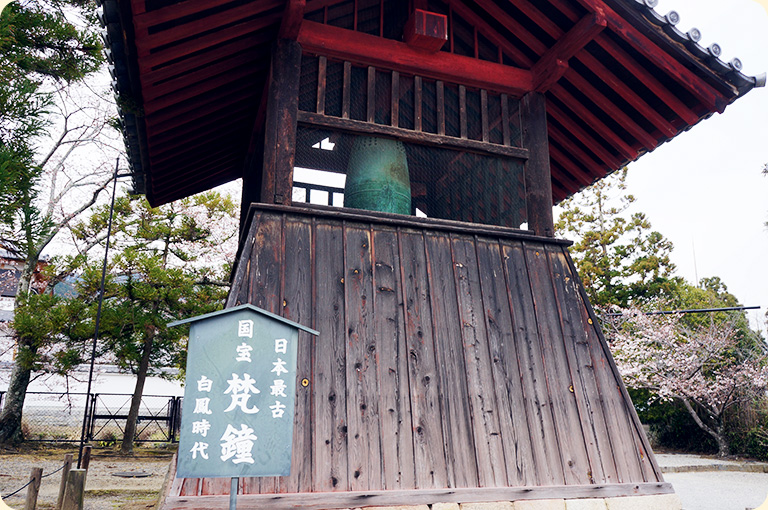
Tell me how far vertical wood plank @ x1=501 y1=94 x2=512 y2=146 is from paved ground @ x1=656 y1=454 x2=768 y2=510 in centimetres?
753

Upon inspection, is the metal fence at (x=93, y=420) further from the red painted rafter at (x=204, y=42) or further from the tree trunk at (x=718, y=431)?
the tree trunk at (x=718, y=431)

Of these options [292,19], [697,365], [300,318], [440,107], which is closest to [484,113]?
[440,107]

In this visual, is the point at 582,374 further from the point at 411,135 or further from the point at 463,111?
the point at 463,111

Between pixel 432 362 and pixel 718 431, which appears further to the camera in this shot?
pixel 718 431

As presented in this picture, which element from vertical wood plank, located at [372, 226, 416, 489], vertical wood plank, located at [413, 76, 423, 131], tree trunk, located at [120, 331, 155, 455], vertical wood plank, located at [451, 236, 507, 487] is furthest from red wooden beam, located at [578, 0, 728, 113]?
tree trunk, located at [120, 331, 155, 455]

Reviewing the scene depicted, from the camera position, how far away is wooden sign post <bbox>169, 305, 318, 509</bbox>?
264 centimetres

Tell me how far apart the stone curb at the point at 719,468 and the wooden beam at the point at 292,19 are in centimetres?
1602

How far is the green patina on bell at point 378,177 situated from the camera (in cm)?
534

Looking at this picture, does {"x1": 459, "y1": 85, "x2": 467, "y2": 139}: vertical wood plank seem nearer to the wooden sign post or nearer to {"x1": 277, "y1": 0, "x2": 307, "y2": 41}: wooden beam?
{"x1": 277, "y1": 0, "x2": 307, "y2": 41}: wooden beam

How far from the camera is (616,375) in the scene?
509 centimetres

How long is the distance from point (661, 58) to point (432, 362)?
391cm

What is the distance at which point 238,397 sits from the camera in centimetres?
274

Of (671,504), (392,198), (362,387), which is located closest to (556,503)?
(671,504)

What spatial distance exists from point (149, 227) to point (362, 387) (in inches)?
584
